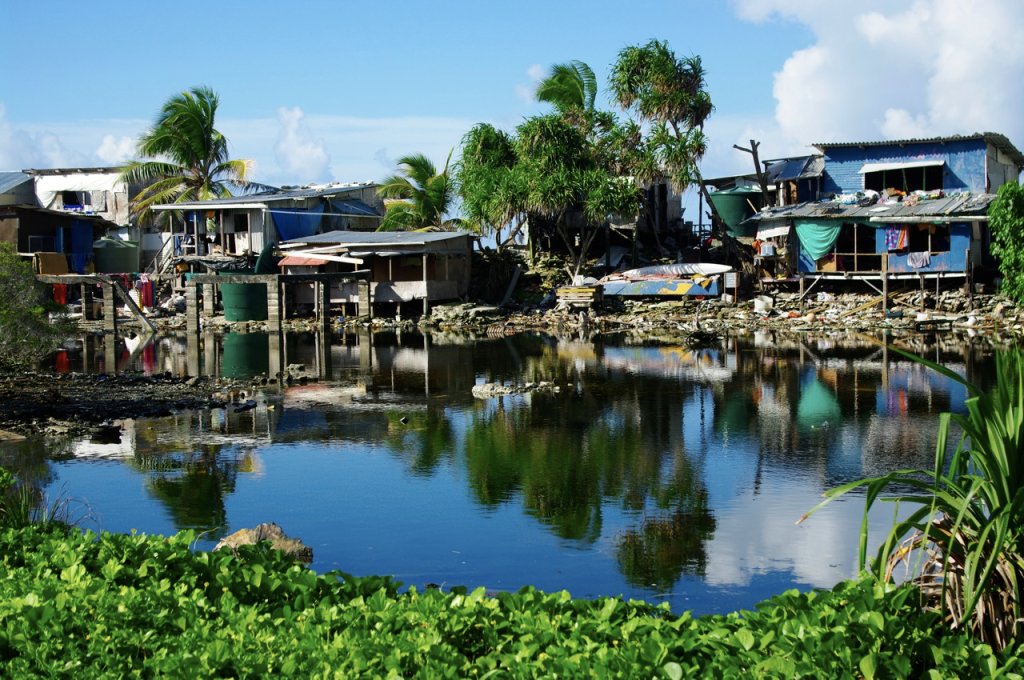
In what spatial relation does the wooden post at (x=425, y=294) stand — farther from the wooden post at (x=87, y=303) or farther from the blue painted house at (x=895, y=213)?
the wooden post at (x=87, y=303)

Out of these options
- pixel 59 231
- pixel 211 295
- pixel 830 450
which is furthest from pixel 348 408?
pixel 59 231

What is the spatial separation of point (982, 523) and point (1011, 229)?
3026 cm

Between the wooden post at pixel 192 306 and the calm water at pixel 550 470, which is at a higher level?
the wooden post at pixel 192 306

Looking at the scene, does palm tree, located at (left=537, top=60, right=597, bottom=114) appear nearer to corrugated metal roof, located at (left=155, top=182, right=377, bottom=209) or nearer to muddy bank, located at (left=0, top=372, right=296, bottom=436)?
corrugated metal roof, located at (left=155, top=182, right=377, bottom=209)

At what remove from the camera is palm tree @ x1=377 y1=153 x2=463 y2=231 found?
49312mm

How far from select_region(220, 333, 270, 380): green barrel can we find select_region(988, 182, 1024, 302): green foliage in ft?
74.4

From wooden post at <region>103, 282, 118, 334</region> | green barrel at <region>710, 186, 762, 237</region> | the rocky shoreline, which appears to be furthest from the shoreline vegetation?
green barrel at <region>710, 186, 762, 237</region>

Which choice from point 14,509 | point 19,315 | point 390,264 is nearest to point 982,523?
point 14,509

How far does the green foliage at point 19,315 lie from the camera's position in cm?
1978

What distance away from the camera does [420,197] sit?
4941 cm

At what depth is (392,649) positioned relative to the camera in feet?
14.8

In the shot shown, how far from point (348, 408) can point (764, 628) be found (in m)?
16.1

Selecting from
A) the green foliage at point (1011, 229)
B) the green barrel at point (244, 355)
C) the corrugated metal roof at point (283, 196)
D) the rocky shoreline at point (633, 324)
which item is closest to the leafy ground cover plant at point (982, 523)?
the rocky shoreline at point (633, 324)

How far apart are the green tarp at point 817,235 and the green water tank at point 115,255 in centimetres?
3170
